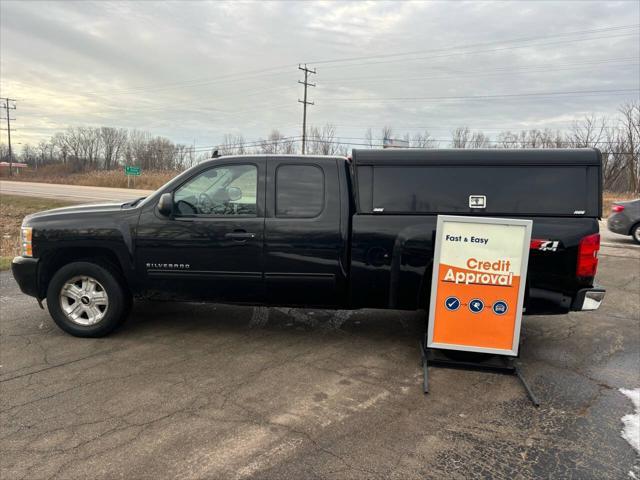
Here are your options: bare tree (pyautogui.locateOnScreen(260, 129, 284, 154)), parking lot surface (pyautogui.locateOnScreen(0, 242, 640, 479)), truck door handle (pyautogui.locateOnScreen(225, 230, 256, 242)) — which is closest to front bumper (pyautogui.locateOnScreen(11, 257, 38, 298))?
parking lot surface (pyautogui.locateOnScreen(0, 242, 640, 479))

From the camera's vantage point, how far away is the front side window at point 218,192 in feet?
15.5

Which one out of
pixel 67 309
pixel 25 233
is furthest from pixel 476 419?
pixel 25 233

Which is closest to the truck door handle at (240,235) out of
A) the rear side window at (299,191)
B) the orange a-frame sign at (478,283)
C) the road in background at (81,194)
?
the rear side window at (299,191)

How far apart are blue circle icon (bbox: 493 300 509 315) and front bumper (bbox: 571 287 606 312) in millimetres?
679

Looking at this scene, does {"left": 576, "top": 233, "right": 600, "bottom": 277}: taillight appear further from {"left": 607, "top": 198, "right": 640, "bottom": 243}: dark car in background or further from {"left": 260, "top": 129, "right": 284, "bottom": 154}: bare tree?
{"left": 260, "top": 129, "right": 284, "bottom": 154}: bare tree

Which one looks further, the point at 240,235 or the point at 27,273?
the point at 27,273

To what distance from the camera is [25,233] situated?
4.88 meters

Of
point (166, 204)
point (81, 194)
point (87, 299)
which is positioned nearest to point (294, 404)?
point (166, 204)

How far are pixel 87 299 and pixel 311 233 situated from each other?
243 centimetres

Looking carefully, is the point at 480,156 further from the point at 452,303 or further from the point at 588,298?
the point at 588,298

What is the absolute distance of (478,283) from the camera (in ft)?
13.7

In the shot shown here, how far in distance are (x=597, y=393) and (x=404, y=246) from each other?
1.99 meters

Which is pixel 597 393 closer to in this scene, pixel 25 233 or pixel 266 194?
pixel 266 194

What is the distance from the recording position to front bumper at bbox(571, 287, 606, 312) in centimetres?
423
